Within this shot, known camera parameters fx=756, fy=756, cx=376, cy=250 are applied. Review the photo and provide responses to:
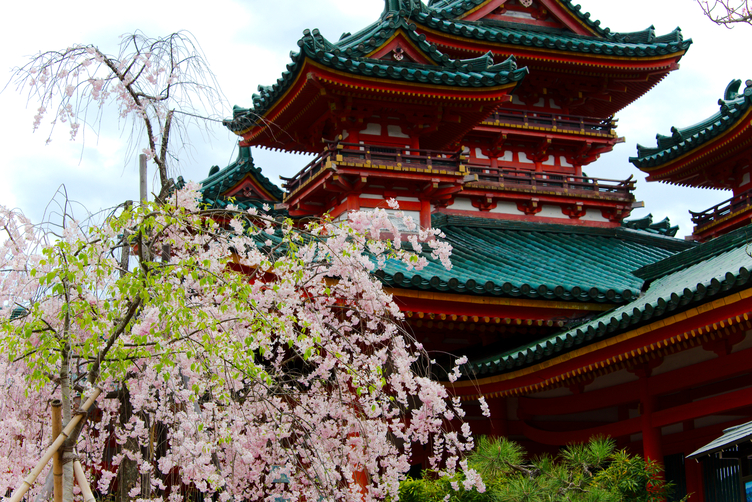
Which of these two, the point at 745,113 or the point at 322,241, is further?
the point at 745,113

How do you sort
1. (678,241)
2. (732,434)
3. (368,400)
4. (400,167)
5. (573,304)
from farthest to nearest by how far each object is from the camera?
(678,241) → (400,167) → (573,304) → (368,400) → (732,434)

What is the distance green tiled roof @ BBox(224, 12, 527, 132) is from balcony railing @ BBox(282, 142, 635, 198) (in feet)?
3.96

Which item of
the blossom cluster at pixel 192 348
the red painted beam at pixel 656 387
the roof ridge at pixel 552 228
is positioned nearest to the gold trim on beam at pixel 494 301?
the red painted beam at pixel 656 387

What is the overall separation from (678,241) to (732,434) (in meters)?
9.83

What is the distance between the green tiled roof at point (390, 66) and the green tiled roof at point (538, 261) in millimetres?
2772

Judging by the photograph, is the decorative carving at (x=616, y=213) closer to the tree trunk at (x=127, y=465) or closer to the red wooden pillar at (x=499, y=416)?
the red wooden pillar at (x=499, y=416)

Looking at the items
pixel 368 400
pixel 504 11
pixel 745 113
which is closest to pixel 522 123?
pixel 504 11

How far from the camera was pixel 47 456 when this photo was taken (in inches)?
172

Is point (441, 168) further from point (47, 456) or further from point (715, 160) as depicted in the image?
point (47, 456)

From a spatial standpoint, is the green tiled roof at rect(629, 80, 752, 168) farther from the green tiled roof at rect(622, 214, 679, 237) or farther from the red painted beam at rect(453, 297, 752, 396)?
the red painted beam at rect(453, 297, 752, 396)

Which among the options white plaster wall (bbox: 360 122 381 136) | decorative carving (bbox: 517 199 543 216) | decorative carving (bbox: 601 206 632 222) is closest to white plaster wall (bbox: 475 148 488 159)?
decorative carving (bbox: 517 199 543 216)

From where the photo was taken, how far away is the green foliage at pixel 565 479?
688cm

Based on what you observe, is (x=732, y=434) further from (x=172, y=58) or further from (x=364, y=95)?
(x=364, y=95)

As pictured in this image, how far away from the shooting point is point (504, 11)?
17.2 m
